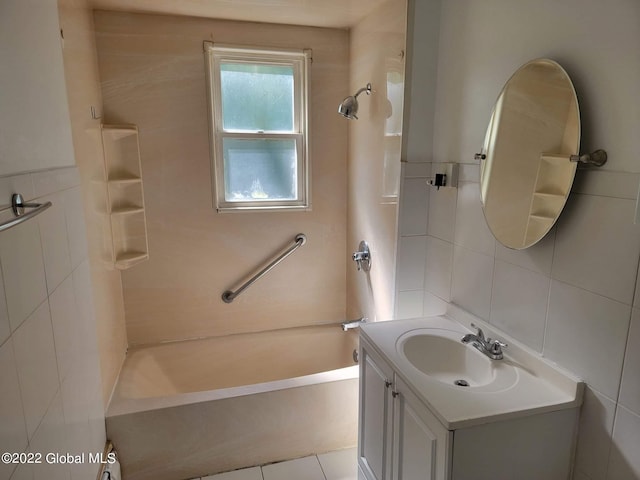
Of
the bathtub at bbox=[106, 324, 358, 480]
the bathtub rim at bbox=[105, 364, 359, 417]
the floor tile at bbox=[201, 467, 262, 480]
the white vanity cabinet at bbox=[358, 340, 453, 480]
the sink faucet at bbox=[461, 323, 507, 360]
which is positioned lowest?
the floor tile at bbox=[201, 467, 262, 480]

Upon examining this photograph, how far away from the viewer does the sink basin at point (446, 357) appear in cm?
144

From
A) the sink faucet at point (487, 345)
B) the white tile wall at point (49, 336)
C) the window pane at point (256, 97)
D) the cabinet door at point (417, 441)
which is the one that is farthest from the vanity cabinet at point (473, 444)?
the window pane at point (256, 97)

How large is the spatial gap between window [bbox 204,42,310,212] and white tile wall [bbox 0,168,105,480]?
1180 mm

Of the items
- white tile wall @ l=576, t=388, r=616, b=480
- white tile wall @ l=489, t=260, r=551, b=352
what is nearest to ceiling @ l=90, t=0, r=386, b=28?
white tile wall @ l=489, t=260, r=551, b=352

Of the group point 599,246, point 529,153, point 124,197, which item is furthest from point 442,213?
point 124,197

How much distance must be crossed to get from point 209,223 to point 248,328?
0.80m

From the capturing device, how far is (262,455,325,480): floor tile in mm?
1950

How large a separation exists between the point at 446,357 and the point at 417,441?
0.42 meters

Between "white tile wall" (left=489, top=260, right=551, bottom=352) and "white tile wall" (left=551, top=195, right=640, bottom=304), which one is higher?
"white tile wall" (left=551, top=195, right=640, bottom=304)

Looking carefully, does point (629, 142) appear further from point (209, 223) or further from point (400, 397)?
point (209, 223)

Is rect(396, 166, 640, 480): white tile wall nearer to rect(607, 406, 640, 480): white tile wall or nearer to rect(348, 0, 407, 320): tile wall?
rect(607, 406, 640, 480): white tile wall

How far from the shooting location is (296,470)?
199cm

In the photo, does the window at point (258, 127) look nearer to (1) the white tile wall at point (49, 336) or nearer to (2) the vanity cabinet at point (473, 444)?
(1) the white tile wall at point (49, 336)

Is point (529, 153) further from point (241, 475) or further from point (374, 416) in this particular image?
point (241, 475)
